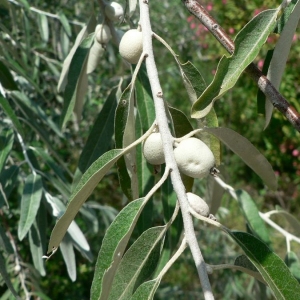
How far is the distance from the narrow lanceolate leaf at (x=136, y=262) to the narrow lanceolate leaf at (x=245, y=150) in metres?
0.13

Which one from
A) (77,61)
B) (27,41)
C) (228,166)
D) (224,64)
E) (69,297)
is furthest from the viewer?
(228,166)

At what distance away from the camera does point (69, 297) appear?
2.27m

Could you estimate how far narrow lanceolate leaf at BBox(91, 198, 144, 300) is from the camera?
58cm

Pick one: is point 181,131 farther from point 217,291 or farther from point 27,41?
point 217,291

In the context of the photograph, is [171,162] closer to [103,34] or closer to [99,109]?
[103,34]

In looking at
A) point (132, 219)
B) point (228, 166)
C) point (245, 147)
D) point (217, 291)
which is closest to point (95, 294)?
point (132, 219)

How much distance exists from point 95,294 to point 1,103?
0.52 meters

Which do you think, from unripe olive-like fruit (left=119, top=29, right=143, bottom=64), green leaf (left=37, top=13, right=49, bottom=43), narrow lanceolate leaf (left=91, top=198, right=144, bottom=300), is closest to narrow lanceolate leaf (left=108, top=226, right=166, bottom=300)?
narrow lanceolate leaf (left=91, top=198, right=144, bottom=300)

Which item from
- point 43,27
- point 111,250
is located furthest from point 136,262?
point 43,27

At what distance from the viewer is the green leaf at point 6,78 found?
3.71ft

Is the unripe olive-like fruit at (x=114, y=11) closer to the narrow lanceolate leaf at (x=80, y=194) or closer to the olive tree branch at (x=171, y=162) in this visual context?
the olive tree branch at (x=171, y=162)

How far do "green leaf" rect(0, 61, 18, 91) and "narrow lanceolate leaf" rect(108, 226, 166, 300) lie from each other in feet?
2.11

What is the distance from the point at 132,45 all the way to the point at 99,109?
170 centimetres

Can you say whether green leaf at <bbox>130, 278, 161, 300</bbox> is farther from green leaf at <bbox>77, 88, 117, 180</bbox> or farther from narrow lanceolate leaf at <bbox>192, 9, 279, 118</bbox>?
green leaf at <bbox>77, 88, 117, 180</bbox>
